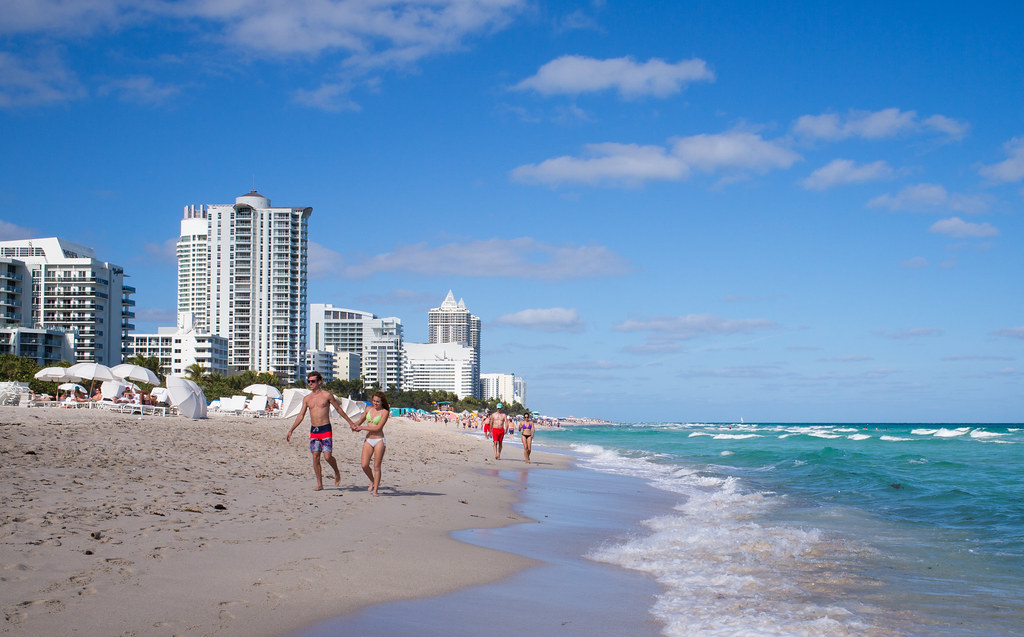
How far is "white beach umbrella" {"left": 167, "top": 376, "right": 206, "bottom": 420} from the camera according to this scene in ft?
87.0

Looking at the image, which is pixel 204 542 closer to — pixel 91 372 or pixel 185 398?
pixel 185 398

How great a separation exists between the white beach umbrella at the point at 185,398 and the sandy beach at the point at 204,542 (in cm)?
1344

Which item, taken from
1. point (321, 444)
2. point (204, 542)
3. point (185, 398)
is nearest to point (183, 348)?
point (185, 398)

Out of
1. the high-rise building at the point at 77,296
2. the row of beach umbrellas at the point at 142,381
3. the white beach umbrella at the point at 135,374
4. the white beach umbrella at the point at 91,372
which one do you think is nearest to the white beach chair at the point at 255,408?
the white beach umbrella at the point at 135,374

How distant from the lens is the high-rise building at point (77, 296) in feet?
331

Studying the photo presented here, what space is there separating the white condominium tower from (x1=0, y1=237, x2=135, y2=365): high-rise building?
28807mm

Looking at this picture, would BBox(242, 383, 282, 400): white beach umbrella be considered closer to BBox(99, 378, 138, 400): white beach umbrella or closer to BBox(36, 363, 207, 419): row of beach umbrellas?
BBox(36, 363, 207, 419): row of beach umbrellas

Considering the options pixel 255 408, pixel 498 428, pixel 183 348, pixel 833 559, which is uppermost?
pixel 183 348

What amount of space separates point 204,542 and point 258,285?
460 ft

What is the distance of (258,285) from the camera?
456 ft

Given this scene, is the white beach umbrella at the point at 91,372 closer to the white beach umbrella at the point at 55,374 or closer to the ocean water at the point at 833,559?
the white beach umbrella at the point at 55,374

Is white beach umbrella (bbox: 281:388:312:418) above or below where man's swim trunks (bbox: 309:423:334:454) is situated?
below

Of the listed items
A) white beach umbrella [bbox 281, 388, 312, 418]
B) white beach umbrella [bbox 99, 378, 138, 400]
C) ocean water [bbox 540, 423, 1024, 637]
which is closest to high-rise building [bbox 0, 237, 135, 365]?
white beach umbrella [bbox 99, 378, 138, 400]

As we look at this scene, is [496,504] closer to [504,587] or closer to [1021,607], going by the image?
[504,587]
